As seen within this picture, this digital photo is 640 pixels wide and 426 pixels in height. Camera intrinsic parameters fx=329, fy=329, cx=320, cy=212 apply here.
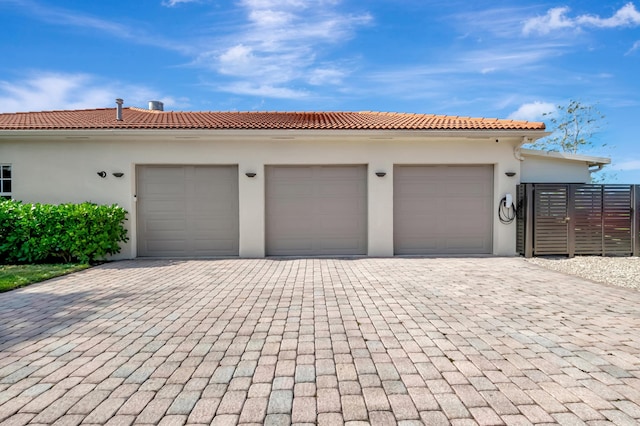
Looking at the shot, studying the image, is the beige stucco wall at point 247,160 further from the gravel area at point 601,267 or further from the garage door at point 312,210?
the gravel area at point 601,267

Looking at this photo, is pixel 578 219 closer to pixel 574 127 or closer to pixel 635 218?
pixel 635 218

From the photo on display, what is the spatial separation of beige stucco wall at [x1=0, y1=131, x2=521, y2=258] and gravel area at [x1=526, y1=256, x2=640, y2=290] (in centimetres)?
118

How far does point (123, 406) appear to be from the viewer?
2156 millimetres

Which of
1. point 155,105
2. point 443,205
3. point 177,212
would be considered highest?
point 155,105

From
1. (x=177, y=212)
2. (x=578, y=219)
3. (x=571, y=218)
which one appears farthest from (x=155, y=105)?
(x=578, y=219)

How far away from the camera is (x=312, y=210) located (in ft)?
29.7

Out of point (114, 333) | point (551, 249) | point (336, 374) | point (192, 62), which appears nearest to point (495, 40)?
point (551, 249)

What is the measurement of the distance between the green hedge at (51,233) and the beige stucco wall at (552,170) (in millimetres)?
11216

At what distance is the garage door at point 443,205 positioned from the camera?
→ 9125mm

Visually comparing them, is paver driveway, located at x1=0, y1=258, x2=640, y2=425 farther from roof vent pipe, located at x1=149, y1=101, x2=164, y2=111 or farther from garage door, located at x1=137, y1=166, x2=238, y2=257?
roof vent pipe, located at x1=149, y1=101, x2=164, y2=111

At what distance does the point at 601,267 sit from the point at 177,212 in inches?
411

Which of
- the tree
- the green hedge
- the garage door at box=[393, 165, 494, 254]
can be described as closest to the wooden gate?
the garage door at box=[393, 165, 494, 254]

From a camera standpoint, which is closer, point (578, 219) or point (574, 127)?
point (578, 219)

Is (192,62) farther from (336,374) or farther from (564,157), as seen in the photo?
(564,157)
